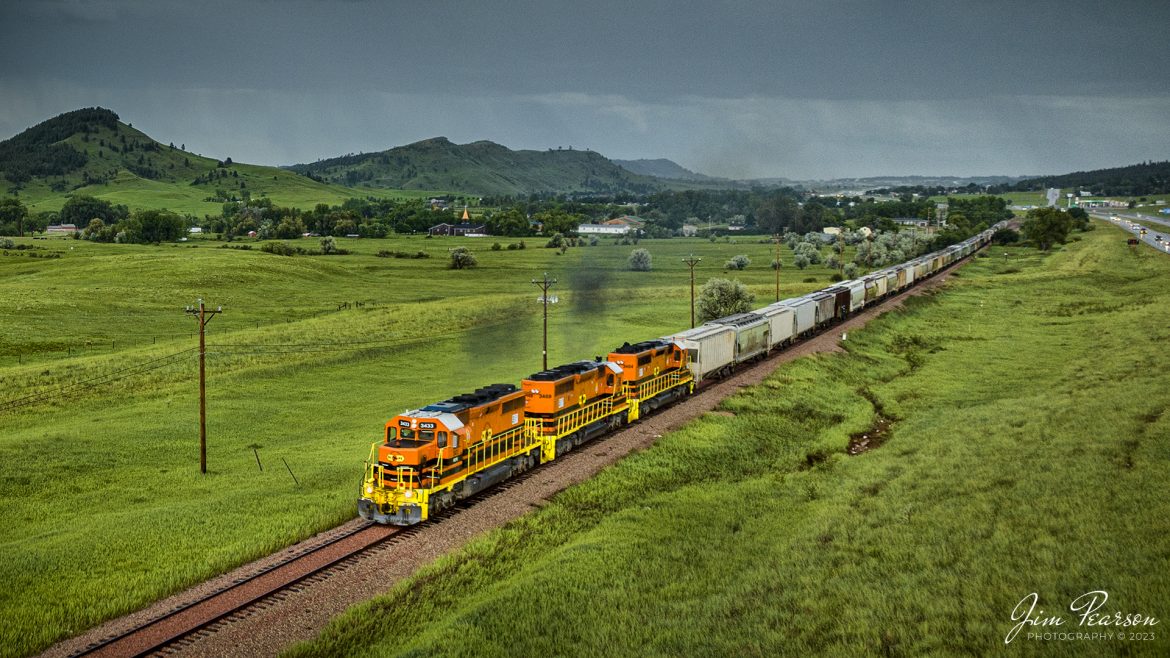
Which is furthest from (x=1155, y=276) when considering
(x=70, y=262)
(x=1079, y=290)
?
(x=70, y=262)

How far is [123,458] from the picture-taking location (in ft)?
136

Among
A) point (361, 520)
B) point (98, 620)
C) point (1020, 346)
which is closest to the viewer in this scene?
point (98, 620)

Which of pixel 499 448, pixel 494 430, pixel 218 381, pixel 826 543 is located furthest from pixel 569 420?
pixel 218 381

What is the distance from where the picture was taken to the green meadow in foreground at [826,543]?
2042 cm

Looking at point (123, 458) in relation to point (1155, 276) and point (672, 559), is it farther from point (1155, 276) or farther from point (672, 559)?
point (1155, 276)

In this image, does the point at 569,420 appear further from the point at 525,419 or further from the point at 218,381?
the point at 218,381

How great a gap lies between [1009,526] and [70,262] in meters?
143

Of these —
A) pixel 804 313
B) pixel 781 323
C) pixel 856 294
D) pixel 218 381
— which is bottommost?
pixel 218 381

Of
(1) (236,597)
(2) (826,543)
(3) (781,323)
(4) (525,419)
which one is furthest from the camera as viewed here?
(3) (781,323)

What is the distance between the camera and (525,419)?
117 feet

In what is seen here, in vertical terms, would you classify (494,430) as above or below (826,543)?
above

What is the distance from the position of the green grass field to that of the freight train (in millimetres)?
3689

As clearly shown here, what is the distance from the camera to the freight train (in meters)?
28.8

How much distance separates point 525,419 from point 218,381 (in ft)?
111
